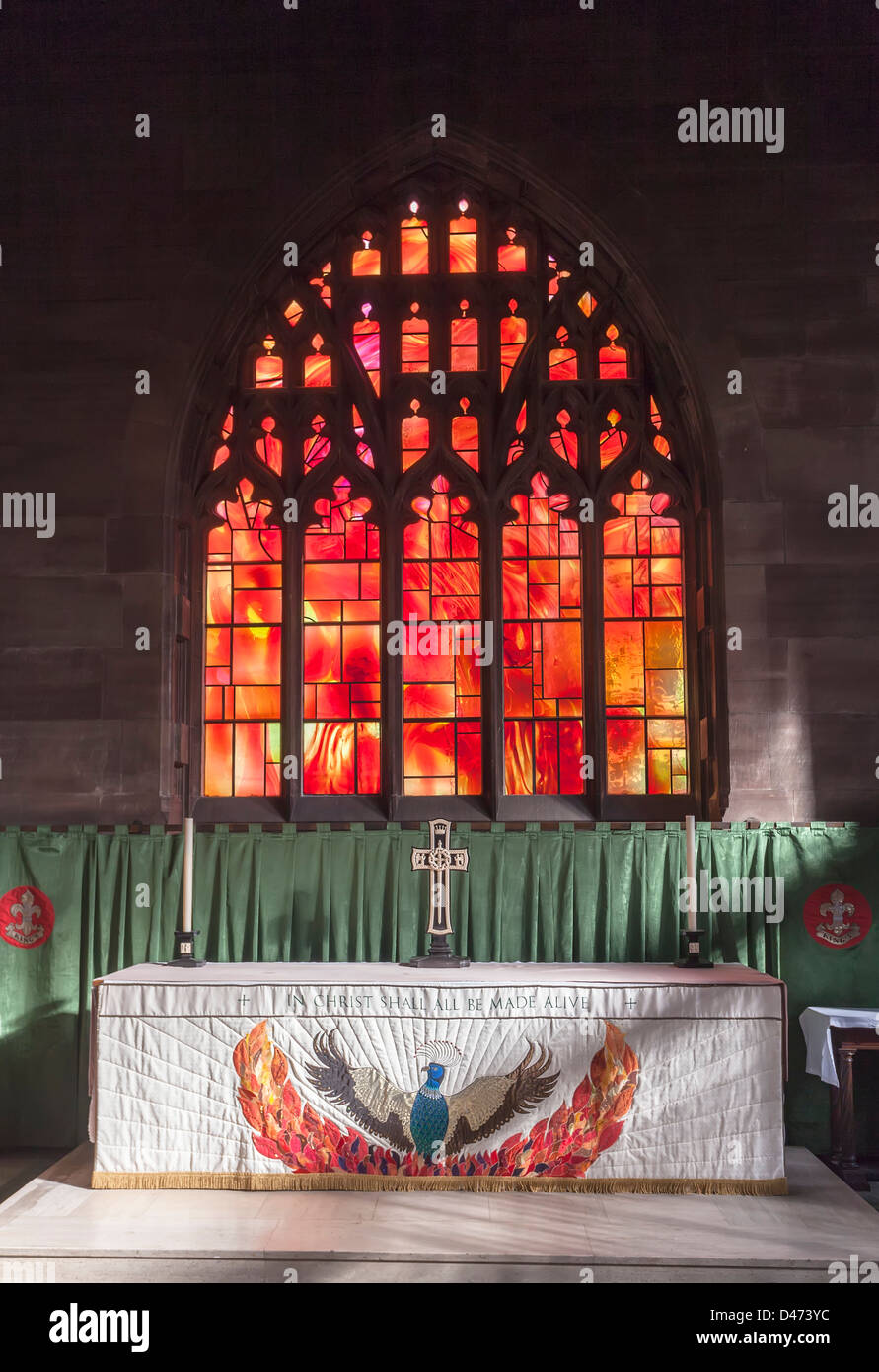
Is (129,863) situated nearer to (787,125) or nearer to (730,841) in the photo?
(730,841)

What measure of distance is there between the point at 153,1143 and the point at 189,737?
303 centimetres

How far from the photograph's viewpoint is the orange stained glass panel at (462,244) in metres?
8.79

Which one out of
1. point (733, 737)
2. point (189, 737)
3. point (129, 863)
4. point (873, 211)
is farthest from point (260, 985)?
point (873, 211)

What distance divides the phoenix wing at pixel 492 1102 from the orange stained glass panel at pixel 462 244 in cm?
568

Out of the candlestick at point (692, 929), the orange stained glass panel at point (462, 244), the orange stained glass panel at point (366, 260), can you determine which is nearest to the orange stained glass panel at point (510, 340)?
the orange stained glass panel at point (462, 244)

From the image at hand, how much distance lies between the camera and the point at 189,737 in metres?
8.34

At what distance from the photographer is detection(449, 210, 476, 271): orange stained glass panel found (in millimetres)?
8789

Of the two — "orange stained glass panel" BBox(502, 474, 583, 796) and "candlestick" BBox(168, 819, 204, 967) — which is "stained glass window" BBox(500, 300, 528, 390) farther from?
"candlestick" BBox(168, 819, 204, 967)

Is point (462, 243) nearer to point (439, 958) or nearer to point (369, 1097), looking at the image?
point (439, 958)


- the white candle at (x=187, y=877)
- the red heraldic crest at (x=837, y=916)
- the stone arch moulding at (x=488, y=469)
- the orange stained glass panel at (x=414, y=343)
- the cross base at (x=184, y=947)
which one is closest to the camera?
the white candle at (x=187, y=877)

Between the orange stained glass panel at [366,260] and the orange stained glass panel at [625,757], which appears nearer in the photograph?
the orange stained glass panel at [625,757]

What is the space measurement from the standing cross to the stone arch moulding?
146cm

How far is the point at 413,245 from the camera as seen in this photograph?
29.0 ft

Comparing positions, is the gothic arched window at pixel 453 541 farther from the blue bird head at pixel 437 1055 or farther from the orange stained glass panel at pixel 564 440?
the blue bird head at pixel 437 1055
